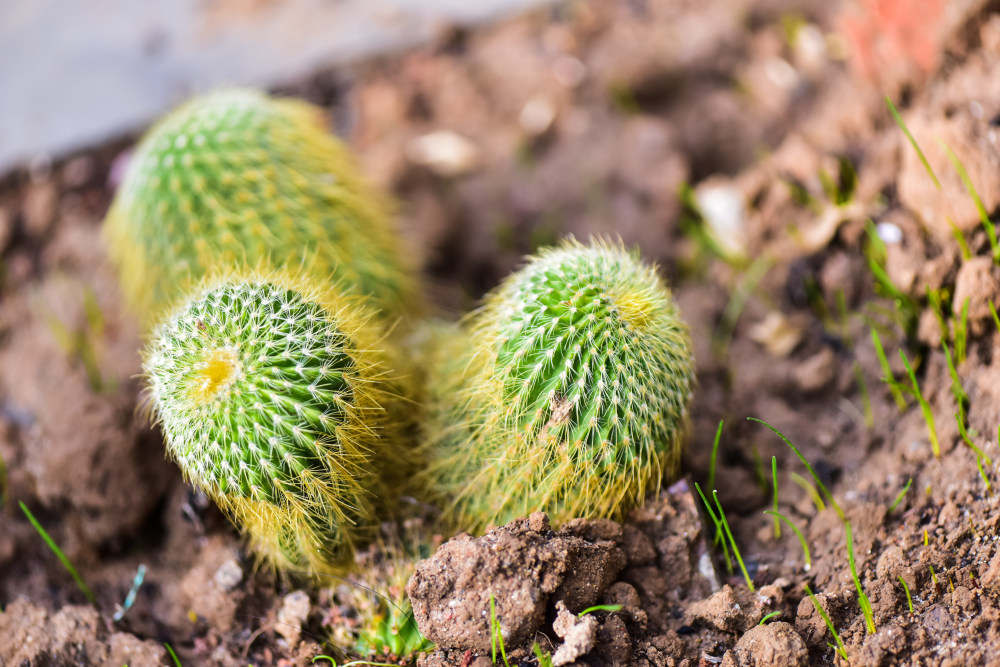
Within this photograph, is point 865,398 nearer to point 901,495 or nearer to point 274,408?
point 901,495

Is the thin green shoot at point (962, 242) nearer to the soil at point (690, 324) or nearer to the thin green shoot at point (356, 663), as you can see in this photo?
the soil at point (690, 324)

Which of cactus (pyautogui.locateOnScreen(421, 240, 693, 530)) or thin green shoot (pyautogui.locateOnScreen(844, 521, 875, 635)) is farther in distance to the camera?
cactus (pyautogui.locateOnScreen(421, 240, 693, 530))

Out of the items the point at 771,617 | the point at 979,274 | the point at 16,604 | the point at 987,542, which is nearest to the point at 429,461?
the point at 771,617

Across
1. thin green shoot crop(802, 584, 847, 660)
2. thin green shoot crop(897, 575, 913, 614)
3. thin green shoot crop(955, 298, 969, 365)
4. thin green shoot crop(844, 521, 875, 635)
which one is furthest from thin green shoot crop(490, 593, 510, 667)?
thin green shoot crop(955, 298, 969, 365)

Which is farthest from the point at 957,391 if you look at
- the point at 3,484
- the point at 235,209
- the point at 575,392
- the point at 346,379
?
the point at 3,484

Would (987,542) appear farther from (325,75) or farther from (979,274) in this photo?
(325,75)

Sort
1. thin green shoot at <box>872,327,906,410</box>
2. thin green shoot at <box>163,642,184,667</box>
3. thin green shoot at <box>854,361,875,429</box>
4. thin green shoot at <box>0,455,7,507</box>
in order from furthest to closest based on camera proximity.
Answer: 1. thin green shoot at <box>0,455,7,507</box>
2. thin green shoot at <box>854,361,875,429</box>
3. thin green shoot at <box>872,327,906,410</box>
4. thin green shoot at <box>163,642,184,667</box>

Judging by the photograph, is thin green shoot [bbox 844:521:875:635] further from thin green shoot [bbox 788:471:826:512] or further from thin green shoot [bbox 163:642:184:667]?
thin green shoot [bbox 163:642:184:667]
